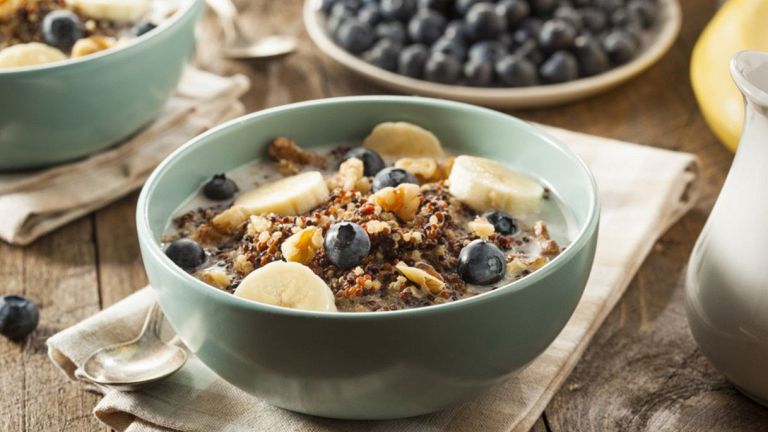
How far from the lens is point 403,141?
4.64 feet

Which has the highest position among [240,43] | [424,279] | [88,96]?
[424,279]

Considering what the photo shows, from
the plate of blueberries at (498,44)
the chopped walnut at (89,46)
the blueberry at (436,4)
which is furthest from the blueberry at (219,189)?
the blueberry at (436,4)

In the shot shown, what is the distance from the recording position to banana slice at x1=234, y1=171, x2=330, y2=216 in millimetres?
1250

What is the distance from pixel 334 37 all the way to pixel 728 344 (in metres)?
1.32

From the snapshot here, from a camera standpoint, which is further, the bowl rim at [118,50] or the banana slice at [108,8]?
the banana slice at [108,8]

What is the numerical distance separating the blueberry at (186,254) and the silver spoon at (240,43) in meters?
→ 1.06

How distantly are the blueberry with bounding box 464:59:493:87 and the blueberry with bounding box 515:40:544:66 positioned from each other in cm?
8

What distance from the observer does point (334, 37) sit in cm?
223

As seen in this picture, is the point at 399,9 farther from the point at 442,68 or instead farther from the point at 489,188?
the point at 489,188

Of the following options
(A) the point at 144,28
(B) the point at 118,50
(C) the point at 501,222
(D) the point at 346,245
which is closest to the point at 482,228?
(C) the point at 501,222

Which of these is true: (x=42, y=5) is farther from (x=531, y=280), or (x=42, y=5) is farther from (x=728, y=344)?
(x=728, y=344)

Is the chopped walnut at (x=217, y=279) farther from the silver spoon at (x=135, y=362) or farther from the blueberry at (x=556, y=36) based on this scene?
the blueberry at (x=556, y=36)

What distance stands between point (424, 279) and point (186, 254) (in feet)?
0.99

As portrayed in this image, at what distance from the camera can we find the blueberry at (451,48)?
2063mm
